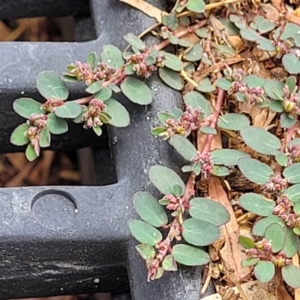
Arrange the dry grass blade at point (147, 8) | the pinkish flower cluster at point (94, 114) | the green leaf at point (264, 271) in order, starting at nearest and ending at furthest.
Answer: the green leaf at point (264, 271) < the pinkish flower cluster at point (94, 114) < the dry grass blade at point (147, 8)

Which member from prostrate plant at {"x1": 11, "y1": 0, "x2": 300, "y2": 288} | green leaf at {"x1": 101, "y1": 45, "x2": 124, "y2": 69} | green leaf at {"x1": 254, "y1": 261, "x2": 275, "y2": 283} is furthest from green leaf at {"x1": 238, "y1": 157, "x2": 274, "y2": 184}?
green leaf at {"x1": 101, "y1": 45, "x2": 124, "y2": 69}

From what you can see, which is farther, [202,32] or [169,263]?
[202,32]

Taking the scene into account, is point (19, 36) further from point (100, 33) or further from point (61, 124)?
point (61, 124)

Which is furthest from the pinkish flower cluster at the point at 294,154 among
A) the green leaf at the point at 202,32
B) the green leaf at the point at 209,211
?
the green leaf at the point at 202,32

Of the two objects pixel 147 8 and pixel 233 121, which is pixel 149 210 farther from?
pixel 147 8

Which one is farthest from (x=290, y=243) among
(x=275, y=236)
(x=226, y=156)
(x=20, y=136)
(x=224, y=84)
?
(x=20, y=136)

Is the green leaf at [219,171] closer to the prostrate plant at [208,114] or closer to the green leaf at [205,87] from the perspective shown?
the prostrate plant at [208,114]

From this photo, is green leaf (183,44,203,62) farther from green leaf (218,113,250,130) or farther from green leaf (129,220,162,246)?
green leaf (129,220,162,246)
